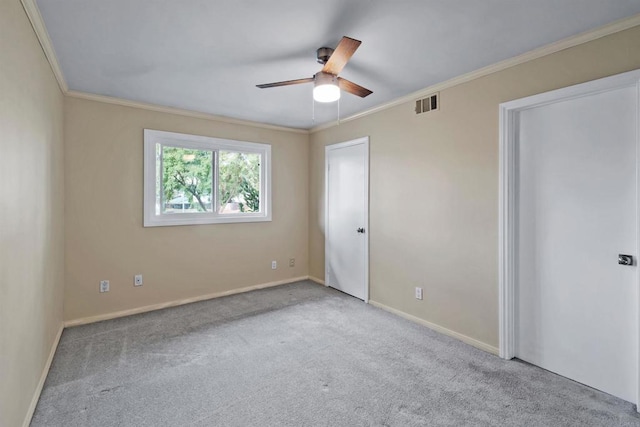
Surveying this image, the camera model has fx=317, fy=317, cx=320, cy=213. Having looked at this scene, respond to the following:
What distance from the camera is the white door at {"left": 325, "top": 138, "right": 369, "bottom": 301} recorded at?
4.05 m

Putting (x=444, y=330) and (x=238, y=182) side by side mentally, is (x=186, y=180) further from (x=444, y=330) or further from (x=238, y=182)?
(x=444, y=330)

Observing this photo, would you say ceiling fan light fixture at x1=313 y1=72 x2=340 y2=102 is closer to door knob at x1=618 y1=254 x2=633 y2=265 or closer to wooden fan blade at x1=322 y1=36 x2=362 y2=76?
wooden fan blade at x1=322 y1=36 x2=362 y2=76

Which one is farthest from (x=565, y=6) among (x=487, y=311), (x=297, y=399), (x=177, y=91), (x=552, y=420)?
(x=177, y=91)

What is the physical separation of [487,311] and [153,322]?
3.29 m

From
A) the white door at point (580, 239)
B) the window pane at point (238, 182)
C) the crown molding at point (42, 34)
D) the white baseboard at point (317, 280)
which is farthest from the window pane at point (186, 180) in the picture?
the white door at point (580, 239)

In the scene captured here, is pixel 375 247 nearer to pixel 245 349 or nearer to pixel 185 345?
pixel 245 349

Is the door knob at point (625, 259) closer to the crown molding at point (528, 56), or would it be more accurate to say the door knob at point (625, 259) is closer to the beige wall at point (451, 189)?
the beige wall at point (451, 189)

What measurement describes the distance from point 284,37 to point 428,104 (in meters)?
1.70

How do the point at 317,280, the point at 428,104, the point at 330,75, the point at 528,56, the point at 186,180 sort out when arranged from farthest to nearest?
1. the point at 317,280
2. the point at 186,180
3. the point at 428,104
4. the point at 528,56
5. the point at 330,75

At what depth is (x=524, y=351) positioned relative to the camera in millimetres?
2572

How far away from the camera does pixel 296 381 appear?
7.50ft

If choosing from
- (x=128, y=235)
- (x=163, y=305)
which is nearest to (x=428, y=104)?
(x=128, y=235)

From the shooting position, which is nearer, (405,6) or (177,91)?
(405,6)

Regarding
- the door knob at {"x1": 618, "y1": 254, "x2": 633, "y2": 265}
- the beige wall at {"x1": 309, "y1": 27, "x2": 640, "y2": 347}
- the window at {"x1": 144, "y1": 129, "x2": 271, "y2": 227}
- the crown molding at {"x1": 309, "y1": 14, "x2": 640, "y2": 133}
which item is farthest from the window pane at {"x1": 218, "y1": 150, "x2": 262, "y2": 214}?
the door knob at {"x1": 618, "y1": 254, "x2": 633, "y2": 265}
